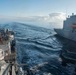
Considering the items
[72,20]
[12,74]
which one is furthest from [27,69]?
[72,20]

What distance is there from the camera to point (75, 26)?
214 feet

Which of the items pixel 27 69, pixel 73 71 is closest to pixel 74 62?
pixel 73 71

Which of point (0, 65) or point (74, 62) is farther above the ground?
point (0, 65)

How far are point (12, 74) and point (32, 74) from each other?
891 cm

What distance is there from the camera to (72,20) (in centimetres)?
7150

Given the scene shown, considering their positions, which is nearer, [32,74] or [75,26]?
[32,74]

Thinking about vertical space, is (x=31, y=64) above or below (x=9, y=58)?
below

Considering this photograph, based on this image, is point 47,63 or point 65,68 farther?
point 47,63

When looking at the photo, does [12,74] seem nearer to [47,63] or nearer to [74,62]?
[47,63]

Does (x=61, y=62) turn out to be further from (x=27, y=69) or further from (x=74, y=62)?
(x=27, y=69)

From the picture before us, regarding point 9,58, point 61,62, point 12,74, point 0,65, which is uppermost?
point 0,65

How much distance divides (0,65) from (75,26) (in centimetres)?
5504

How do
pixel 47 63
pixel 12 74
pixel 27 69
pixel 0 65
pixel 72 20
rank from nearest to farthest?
pixel 0 65
pixel 12 74
pixel 27 69
pixel 47 63
pixel 72 20

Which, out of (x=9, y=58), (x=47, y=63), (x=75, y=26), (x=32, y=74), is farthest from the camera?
(x=75, y=26)
